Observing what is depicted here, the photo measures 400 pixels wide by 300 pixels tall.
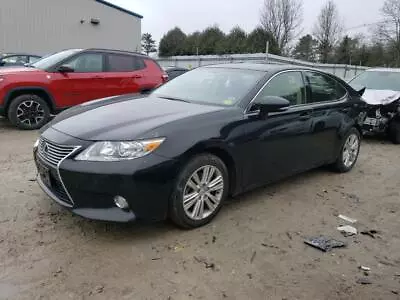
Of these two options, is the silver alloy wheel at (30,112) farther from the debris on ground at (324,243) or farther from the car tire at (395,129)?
the car tire at (395,129)

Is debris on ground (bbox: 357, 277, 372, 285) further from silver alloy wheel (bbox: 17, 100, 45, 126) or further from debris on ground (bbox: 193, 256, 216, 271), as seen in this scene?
silver alloy wheel (bbox: 17, 100, 45, 126)

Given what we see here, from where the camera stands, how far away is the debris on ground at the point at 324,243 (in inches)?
138

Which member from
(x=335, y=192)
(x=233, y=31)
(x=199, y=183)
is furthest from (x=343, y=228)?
(x=233, y=31)

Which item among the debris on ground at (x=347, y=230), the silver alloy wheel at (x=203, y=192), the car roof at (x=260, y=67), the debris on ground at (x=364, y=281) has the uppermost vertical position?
the car roof at (x=260, y=67)

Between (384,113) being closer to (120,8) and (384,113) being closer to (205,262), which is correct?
(205,262)

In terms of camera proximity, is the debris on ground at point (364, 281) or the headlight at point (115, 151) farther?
the headlight at point (115, 151)

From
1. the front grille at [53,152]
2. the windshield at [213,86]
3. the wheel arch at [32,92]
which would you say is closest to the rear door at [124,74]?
the wheel arch at [32,92]

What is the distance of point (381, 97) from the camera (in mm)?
8352

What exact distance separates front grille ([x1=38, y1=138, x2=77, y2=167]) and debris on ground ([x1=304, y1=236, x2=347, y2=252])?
87.8 inches

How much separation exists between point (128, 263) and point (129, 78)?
6448 mm

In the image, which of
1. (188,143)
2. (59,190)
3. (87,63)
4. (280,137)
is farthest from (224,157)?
(87,63)

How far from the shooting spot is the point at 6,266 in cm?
300

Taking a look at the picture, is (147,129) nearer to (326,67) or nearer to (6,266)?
(6,266)

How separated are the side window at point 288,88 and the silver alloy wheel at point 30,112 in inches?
205
